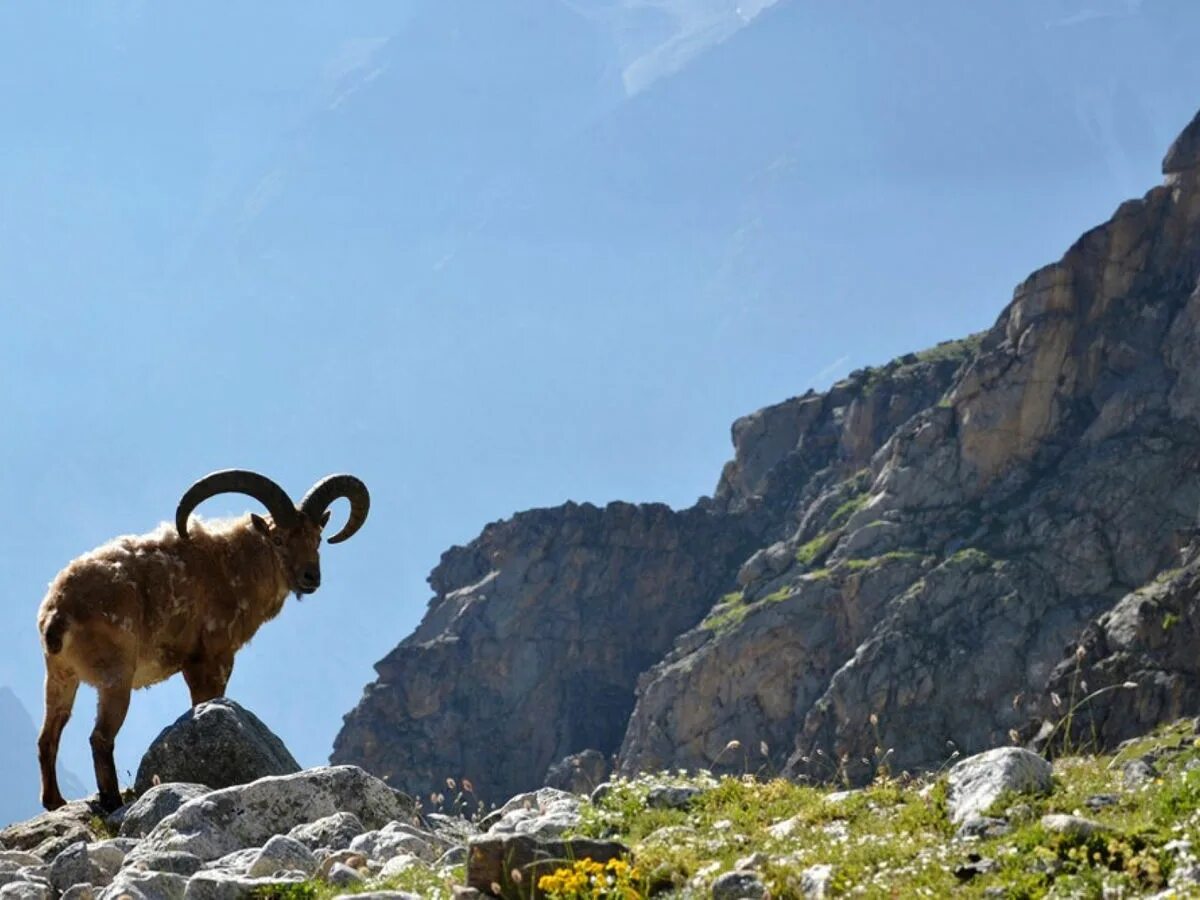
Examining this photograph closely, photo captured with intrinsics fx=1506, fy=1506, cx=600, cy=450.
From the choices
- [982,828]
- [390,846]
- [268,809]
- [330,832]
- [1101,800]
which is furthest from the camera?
[268,809]

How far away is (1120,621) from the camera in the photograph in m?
179

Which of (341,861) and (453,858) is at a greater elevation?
(341,861)

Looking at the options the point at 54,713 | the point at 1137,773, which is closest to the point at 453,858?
the point at 1137,773

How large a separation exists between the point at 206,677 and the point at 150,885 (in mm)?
10566

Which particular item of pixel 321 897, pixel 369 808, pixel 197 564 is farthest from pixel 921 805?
pixel 197 564

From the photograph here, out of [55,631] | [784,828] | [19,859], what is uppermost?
[55,631]

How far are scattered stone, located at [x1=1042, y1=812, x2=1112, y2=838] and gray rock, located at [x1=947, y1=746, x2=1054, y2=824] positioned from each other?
92 cm

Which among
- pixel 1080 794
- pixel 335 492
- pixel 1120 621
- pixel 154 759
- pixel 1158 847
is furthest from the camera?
pixel 1120 621

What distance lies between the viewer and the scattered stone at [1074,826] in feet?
32.0

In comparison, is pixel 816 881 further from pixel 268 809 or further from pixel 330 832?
pixel 268 809

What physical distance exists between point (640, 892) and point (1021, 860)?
2.52m

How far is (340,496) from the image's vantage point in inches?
1020

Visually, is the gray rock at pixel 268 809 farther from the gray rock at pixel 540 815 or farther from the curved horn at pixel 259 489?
the curved horn at pixel 259 489

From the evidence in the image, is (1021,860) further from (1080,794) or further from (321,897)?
(321,897)
